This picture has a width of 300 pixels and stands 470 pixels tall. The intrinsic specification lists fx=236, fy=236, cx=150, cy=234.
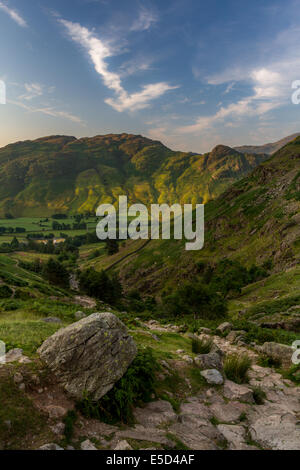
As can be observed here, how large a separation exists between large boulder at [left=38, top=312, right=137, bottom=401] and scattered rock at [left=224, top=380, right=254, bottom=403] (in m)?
4.95

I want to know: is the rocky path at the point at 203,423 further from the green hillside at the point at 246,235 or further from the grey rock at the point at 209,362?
the green hillside at the point at 246,235

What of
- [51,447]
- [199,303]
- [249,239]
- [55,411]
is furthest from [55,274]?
[249,239]

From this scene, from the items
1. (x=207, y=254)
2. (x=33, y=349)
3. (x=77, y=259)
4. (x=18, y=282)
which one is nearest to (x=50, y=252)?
(x=77, y=259)

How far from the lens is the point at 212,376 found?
1196cm

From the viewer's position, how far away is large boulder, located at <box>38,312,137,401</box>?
8148mm

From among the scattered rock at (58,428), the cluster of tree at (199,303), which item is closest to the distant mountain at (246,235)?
the cluster of tree at (199,303)

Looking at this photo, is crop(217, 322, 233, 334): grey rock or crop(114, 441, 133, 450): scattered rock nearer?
crop(114, 441, 133, 450): scattered rock

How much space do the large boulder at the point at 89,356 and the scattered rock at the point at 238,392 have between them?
4.95 metres

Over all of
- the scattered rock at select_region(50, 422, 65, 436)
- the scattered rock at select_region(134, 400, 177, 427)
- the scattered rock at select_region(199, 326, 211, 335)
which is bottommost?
the scattered rock at select_region(199, 326, 211, 335)

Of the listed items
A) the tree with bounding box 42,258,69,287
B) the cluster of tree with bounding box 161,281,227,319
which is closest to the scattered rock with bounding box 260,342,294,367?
the cluster of tree with bounding box 161,281,227,319

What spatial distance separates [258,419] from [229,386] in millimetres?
2678

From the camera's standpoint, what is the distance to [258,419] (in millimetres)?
8906

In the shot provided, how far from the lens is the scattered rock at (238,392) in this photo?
10.5 meters

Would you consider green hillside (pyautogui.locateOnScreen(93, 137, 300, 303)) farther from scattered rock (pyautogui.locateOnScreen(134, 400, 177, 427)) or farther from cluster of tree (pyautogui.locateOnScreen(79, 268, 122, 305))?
scattered rock (pyautogui.locateOnScreen(134, 400, 177, 427))
